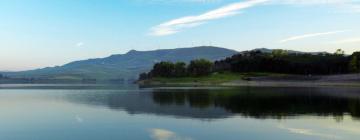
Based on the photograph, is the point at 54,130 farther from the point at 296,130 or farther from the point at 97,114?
the point at 296,130

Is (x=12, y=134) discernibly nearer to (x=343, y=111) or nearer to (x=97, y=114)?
(x=97, y=114)

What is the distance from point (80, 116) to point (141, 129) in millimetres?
15600

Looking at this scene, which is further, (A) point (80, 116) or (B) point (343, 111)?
(B) point (343, 111)

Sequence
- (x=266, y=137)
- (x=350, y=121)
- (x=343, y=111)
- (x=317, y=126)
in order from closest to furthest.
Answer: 1. (x=266, y=137)
2. (x=317, y=126)
3. (x=350, y=121)
4. (x=343, y=111)

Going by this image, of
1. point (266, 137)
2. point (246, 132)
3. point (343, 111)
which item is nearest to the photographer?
point (266, 137)

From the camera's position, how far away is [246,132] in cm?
4075

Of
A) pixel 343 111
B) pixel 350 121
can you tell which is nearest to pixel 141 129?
pixel 350 121

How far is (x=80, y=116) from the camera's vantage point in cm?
5562

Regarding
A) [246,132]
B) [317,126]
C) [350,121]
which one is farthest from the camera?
[350,121]

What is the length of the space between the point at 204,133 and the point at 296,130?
28.8 feet

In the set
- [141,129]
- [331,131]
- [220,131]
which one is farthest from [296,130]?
[141,129]

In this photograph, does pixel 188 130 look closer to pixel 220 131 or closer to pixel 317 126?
pixel 220 131

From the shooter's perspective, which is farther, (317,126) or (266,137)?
(317,126)

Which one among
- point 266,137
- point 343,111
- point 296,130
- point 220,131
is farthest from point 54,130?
point 343,111
